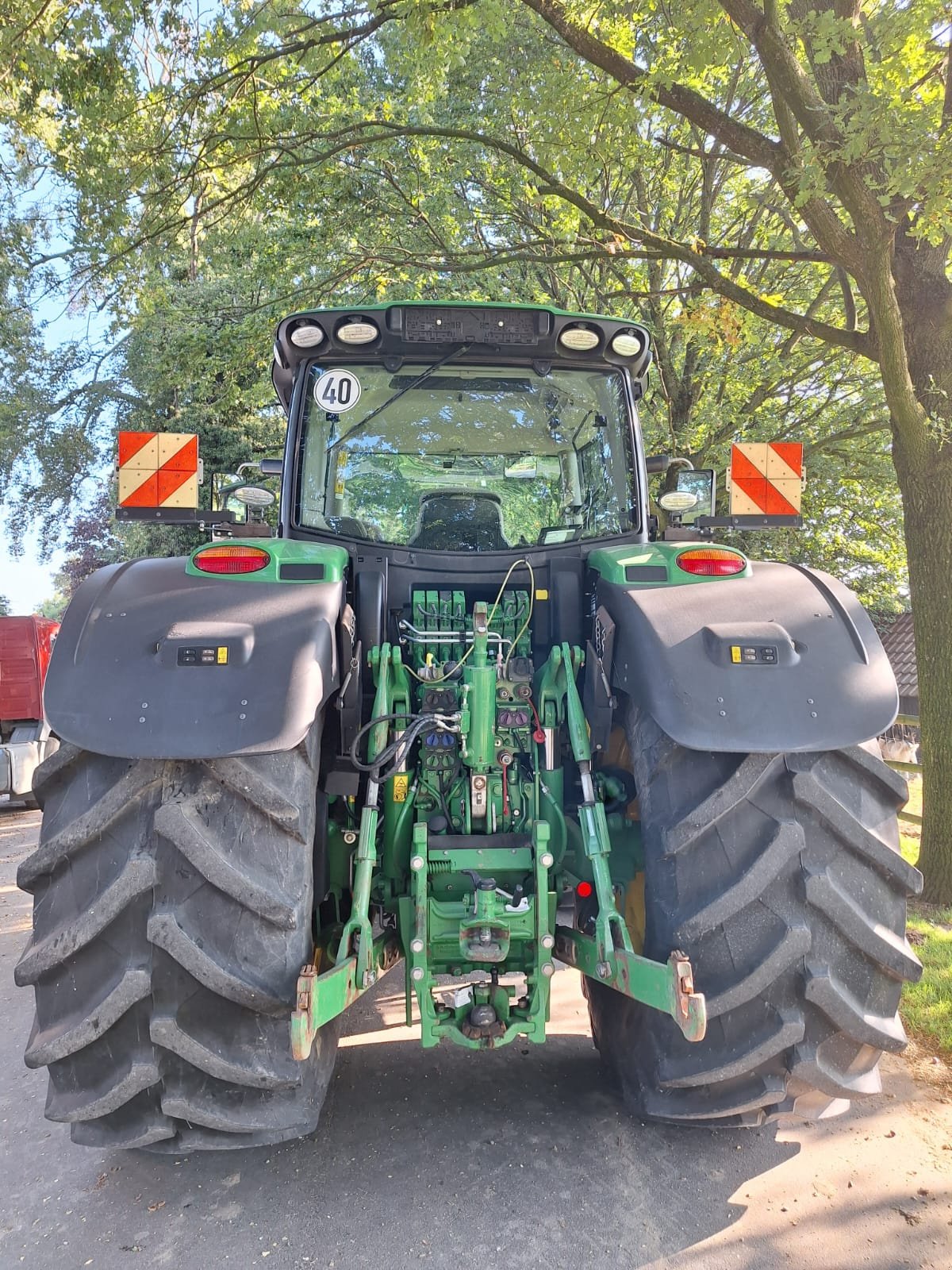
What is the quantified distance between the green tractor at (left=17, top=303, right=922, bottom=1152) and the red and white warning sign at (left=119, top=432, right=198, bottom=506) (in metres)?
1.55

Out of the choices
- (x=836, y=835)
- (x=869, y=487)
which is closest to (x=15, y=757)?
(x=836, y=835)

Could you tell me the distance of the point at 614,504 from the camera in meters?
3.20

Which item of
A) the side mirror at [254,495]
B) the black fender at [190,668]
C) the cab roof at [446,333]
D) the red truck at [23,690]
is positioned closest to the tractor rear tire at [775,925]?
the black fender at [190,668]

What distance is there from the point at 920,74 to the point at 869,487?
27.1ft

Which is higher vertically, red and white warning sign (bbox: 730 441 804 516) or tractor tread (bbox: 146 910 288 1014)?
red and white warning sign (bbox: 730 441 804 516)

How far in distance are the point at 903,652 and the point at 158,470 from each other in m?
16.7

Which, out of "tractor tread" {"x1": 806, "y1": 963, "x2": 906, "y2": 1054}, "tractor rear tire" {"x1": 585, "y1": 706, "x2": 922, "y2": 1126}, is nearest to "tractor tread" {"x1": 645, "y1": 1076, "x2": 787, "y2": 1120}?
"tractor rear tire" {"x1": 585, "y1": 706, "x2": 922, "y2": 1126}

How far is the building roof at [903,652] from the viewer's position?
15.9 meters

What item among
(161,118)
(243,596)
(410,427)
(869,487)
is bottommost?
(243,596)

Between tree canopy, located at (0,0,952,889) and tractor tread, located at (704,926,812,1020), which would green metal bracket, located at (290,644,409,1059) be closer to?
tractor tread, located at (704,926,812,1020)

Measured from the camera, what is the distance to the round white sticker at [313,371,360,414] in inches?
120

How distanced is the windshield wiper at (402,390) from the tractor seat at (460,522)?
1.18ft

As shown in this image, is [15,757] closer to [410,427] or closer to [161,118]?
[161,118]

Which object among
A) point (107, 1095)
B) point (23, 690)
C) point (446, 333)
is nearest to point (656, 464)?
point (446, 333)
